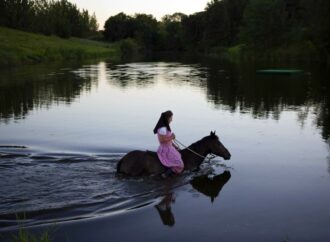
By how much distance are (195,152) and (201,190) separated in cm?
163

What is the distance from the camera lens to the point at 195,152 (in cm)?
1362

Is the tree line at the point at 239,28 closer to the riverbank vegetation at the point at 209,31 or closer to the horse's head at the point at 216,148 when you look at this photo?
the riverbank vegetation at the point at 209,31

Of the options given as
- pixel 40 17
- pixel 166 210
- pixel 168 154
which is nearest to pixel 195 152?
pixel 168 154

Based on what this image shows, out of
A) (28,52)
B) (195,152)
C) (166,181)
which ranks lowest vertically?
(166,181)

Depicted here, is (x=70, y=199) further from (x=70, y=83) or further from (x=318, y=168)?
(x=70, y=83)

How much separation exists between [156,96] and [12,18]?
9947 cm

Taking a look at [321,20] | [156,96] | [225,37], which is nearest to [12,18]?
[225,37]

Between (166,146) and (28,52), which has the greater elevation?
(28,52)

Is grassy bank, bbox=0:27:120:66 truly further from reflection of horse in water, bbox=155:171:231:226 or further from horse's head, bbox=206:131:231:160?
reflection of horse in water, bbox=155:171:231:226

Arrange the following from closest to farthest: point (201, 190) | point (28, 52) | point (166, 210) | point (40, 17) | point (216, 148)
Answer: point (166, 210)
point (201, 190)
point (216, 148)
point (28, 52)
point (40, 17)

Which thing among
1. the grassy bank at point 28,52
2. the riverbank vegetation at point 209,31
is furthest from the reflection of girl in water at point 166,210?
the riverbank vegetation at point 209,31

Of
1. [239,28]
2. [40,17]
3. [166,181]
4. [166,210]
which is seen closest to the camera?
[166,210]

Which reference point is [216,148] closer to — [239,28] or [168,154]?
[168,154]

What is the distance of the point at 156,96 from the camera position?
33.1m
